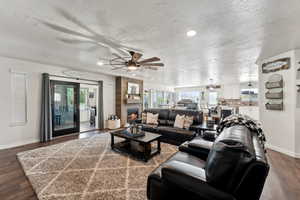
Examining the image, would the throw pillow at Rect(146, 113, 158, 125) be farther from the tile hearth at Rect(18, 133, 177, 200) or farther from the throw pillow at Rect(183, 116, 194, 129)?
the tile hearth at Rect(18, 133, 177, 200)

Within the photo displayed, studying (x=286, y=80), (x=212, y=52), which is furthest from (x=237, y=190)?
(x=286, y=80)

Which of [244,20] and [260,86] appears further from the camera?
[260,86]

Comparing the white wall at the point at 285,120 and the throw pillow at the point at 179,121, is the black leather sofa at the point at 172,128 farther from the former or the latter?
the white wall at the point at 285,120

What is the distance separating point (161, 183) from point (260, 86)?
4096mm

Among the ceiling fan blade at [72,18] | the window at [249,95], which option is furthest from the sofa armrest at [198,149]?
the window at [249,95]

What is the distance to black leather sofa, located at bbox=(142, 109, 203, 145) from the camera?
3542mm

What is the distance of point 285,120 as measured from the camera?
3.19 m

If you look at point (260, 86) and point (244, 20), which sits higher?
point (244, 20)

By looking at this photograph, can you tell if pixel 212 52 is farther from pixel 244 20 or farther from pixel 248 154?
pixel 248 154

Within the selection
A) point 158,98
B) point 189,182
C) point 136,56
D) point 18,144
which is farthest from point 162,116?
point 158,98

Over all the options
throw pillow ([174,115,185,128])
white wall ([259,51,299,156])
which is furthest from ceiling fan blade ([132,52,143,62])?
white wall ([259,51,299,156])

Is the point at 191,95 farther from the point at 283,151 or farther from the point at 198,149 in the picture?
the point at 198,149

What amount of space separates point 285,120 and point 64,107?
6.63 m

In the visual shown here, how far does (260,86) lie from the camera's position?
378cm
